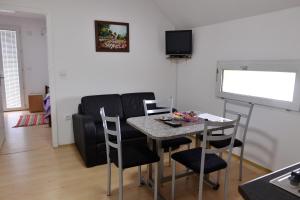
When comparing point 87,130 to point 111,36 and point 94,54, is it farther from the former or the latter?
point 111,36

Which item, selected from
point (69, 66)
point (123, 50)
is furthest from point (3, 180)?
point (123, 50)

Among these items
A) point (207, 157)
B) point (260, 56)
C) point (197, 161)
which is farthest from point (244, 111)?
point (197, 161)

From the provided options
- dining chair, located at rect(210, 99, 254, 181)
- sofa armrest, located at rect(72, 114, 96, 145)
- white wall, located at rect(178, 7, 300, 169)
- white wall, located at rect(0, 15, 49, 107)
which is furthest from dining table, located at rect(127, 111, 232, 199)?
white wall, located at rect(0, 15, 49, 107)

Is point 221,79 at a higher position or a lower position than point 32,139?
higher

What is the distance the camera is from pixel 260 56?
2971 millimetres

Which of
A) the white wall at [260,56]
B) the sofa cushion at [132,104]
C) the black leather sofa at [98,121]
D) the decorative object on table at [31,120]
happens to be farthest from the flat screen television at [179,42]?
→ the decorative object on table at [31,120]

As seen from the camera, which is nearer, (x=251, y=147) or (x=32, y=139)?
(x=251, y=147)

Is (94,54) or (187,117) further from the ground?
(94,54)

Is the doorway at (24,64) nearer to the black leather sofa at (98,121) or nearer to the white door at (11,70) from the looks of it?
the white door at (11,70)

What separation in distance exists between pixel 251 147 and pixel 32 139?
12.1ft

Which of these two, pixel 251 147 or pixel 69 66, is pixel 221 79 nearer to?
pixel 251 147

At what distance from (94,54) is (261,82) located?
2.60m

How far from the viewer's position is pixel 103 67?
12.7 ft

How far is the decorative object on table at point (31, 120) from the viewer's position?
503cm
